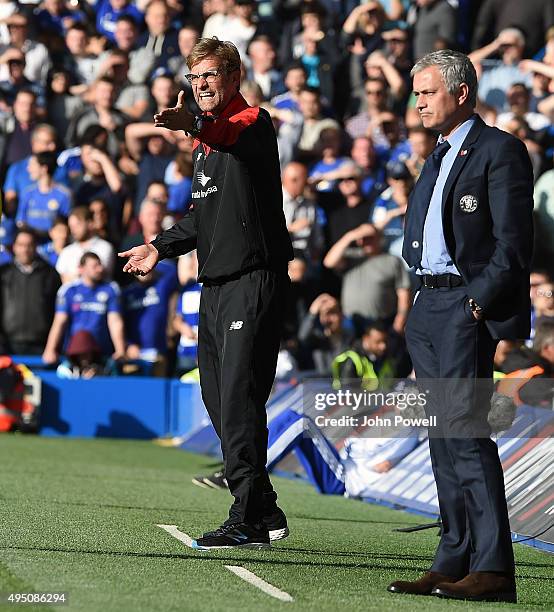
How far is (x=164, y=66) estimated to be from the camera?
65.0ft

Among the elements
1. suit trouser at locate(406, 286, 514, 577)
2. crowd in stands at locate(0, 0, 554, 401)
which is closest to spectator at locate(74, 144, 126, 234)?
crowd in stands at locate(0, 0, 554, 401)

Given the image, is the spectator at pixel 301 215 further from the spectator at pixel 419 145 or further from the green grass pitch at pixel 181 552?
the green grass pitch at pixel 181 552

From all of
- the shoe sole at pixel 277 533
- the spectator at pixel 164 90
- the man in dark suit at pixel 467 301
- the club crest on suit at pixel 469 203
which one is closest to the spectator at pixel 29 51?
the spectator at pixel 164 90

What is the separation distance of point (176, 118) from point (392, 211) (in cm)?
1027

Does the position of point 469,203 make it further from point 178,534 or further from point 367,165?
point 367,165

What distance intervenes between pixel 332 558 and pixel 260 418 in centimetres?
85

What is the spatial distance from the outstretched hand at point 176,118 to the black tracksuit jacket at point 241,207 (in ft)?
1.88

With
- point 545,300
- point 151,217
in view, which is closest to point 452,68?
point 545,300

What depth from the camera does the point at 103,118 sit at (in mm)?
19062

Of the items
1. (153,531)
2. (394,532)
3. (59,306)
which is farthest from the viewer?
(59,306)

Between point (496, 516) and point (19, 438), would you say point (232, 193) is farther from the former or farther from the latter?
point (19, 438)

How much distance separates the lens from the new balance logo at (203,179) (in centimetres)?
732

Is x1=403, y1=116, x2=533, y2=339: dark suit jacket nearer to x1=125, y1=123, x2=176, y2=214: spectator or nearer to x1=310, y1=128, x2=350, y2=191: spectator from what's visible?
x1=310, y1=128, x2=350, y2=191: spectator

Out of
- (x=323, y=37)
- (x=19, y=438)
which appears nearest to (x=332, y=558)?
(x=19, y=438)
